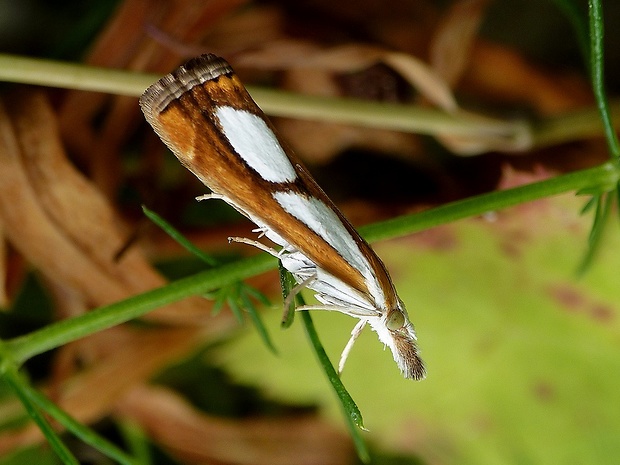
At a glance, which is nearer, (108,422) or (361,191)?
(361,191)

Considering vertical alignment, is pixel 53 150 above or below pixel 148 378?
above

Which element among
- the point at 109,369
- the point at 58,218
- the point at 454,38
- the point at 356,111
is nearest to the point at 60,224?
the point at 58,218

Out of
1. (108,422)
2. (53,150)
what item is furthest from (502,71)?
(108,422)

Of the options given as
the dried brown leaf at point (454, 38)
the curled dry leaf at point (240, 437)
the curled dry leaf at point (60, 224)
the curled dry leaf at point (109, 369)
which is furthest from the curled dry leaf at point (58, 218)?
the dried brown leaf at point (454, 38)

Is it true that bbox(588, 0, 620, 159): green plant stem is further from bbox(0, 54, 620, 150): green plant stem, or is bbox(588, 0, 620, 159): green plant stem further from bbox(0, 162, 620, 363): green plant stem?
bbox(0, 54, 620, 150): green plant stem

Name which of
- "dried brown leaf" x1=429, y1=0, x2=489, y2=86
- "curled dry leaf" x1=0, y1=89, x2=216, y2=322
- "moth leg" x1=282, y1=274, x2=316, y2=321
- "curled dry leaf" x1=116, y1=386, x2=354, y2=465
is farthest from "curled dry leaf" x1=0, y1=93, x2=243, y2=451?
"dried brown leaf" x1=429, y1=0, x2=489, y2=86

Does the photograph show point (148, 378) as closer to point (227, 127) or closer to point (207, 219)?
point (207, 219)

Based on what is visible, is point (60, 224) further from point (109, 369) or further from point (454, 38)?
point (454, 38)

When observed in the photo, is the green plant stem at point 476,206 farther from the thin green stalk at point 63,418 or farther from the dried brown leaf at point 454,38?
the dried brown leaf at point 454,38
